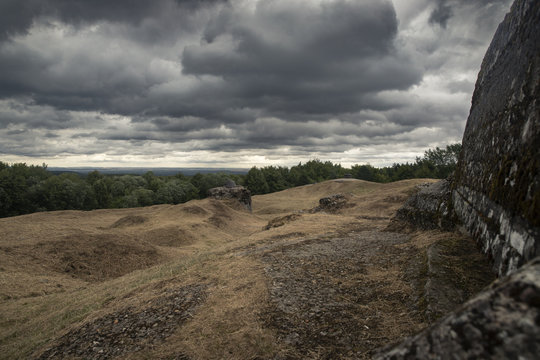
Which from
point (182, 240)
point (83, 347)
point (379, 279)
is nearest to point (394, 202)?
point (182, 240)

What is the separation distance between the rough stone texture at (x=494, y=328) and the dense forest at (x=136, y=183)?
66.4 m

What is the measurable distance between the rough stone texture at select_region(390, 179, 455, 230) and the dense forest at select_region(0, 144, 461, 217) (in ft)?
210

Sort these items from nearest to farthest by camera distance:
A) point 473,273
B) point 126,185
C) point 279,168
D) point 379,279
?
point 473,273 < point 379,279 < point 126,185 < point 279,168

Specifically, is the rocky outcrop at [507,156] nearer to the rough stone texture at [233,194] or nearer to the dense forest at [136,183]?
the rough stone texture at [233,194]

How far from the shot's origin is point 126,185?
281ft

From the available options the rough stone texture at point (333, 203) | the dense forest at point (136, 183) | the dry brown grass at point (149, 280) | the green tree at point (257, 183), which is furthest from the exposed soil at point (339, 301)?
the green tree at point (257, 183)

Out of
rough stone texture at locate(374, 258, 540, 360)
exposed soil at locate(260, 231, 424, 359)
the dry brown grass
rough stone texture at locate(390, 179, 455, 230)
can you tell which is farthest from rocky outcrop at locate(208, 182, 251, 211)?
rough stone texture at locate(374, 258, 540, 360)

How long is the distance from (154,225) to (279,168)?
86341 mm

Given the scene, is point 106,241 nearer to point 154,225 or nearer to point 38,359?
point 154,225

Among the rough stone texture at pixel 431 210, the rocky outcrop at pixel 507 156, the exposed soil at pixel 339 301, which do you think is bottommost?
the exposed soil at pixel 339 301

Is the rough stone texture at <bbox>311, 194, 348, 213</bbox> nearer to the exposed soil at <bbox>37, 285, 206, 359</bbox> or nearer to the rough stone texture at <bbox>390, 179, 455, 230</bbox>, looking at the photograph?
the rough stone texture at <bbox>390, 179, 455, 230</bbox>

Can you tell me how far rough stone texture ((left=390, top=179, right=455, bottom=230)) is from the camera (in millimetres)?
8195

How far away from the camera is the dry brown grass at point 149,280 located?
4422mm

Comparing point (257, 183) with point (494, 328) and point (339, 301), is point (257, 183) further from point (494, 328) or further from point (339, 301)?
point (494, 328)
